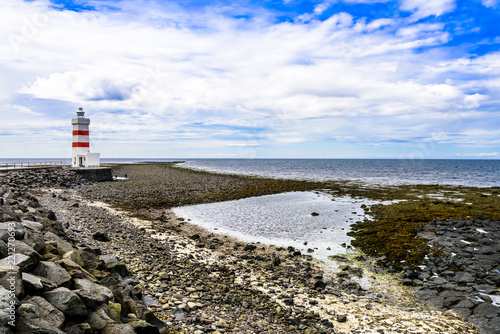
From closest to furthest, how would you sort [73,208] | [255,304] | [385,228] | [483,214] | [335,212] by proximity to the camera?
[255,304], [385,228], [73,208], [483,214], [335,212]

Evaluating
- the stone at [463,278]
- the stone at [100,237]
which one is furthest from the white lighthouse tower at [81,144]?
the stone at [463,278]

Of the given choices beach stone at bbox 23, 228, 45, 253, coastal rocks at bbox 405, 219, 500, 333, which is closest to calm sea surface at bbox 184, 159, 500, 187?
coastal rocks at bbox 405, 219, 500, 333

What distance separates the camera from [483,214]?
20.4m

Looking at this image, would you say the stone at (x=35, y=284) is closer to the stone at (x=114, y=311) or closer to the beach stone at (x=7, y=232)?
the stone at (x=114, y=311)

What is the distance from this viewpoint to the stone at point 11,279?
4.47 meters

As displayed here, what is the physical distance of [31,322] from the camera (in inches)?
163

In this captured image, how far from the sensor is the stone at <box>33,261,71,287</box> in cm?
555

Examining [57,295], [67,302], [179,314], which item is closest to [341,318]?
[179,314]

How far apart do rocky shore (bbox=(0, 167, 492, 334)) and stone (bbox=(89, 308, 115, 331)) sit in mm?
19

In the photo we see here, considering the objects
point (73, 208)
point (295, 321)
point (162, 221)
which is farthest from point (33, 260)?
point (73, 208)

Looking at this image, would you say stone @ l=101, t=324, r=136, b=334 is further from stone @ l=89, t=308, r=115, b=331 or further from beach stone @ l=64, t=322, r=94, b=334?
beach stone @ l=64, t=322, r=94, b=334

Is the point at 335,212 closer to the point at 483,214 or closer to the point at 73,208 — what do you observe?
the point at 483,214

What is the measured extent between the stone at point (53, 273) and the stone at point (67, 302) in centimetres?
56

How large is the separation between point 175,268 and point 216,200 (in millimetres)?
19672
